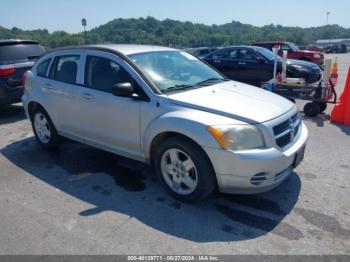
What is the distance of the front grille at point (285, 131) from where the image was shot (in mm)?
3242

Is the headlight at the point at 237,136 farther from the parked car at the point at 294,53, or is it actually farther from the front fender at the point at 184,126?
the parked car at the point at 294,53

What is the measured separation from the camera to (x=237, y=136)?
10.1ft

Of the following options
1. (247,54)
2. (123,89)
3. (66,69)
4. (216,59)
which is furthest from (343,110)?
(216,59)

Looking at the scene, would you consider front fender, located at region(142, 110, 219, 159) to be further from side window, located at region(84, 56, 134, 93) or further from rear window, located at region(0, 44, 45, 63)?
rear window, located at region(0, 44, 45, 63)

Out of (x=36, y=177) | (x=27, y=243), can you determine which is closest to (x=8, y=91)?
(x=36, y=177)

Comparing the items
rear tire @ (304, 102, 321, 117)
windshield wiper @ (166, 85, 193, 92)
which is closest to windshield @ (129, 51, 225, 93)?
windshield wiper @ (166, 85, 193, 92)

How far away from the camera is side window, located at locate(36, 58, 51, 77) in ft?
16.8

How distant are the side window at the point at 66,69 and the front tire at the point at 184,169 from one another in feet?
6.22

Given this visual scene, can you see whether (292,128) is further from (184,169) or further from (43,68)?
(43,68)

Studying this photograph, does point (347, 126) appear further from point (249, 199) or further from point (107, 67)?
point (107, 67)

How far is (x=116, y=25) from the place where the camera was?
58062 millimetres

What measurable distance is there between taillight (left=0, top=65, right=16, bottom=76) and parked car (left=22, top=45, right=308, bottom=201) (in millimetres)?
2867

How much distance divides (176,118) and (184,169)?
1.89 ft

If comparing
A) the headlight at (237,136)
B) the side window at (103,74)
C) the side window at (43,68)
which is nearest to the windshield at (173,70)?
the side window at (103,74)
